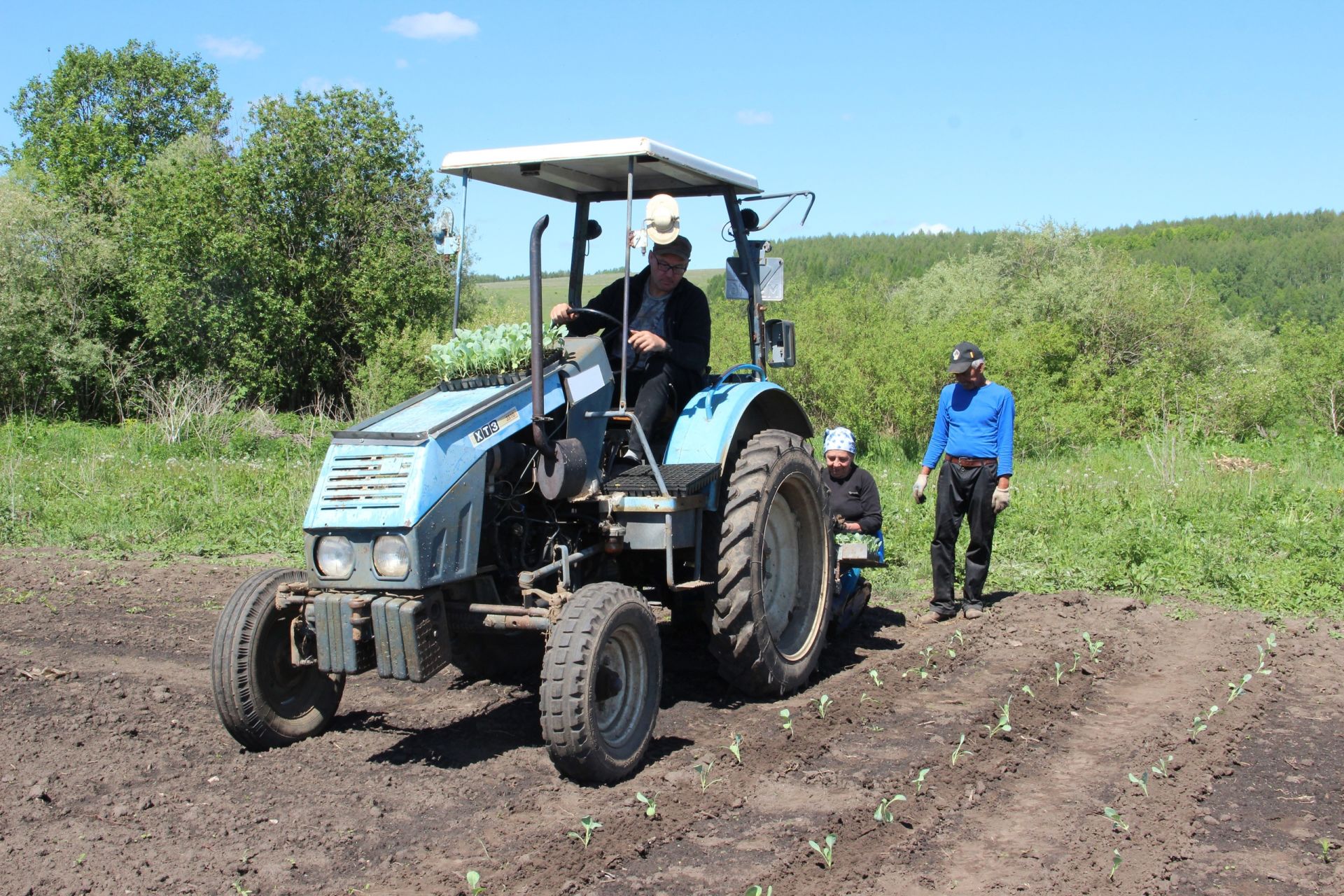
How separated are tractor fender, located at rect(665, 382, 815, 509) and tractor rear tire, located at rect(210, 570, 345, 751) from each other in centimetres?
190

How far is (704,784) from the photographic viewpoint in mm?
4363

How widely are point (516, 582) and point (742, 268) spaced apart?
98.4 inches

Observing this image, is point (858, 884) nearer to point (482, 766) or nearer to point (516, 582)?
point (482, 766)

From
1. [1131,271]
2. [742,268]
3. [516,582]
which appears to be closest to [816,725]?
[516,582]

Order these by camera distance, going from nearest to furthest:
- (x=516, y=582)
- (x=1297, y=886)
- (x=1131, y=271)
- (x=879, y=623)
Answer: (x=1297, y=886) < (x=516, y=582) < (x=879, y=623) < (x=1131, y=271)

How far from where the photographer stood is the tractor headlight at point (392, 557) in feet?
Result: 14.0

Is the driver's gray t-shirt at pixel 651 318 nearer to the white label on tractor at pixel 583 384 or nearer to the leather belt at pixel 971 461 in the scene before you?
the white label on tractor at pixel 583 384

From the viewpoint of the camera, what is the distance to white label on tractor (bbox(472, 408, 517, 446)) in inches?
179

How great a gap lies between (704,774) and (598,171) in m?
3.30

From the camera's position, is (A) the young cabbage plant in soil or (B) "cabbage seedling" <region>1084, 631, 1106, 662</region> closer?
(A) the young cabbage plant in soil

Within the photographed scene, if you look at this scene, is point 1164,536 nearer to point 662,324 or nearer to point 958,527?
point 958,527

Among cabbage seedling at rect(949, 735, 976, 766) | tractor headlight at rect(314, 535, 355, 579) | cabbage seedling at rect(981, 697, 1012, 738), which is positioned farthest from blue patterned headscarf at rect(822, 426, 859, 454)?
tractor headlight at rect(314, 535, 355, 579)

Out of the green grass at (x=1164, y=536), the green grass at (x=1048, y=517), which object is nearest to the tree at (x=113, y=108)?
the green grass at (x=1048, y=517)

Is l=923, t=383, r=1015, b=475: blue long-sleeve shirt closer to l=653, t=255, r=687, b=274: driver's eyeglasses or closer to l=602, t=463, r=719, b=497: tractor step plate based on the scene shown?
l=653, t=255, r=687, b=274: driver's eyeglasses
